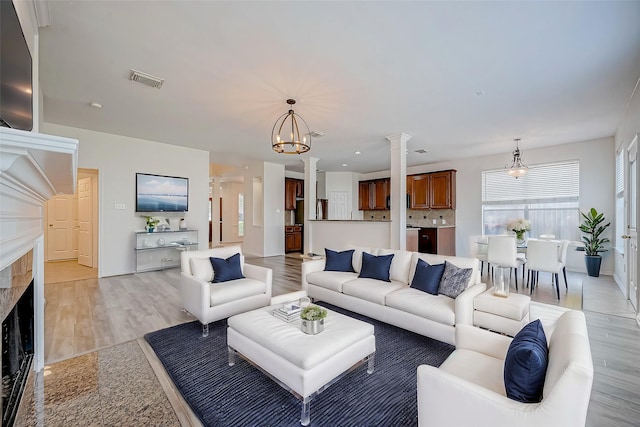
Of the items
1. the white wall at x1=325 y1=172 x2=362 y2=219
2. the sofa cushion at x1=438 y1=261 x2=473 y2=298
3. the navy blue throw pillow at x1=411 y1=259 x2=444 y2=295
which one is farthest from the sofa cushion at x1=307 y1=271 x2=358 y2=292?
the white wall at x1=325 y1=172 x2=362 y2=219

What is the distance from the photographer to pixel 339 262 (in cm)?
412

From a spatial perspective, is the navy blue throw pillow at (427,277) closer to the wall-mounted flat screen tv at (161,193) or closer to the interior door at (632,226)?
the interior door at (632,226)

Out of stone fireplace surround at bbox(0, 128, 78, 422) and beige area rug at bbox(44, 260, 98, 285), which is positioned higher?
stone fireplace surround at bbox(0, 128, 78, 422)

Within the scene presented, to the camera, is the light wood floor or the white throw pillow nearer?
the light wood floor

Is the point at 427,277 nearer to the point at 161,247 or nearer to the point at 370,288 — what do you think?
the point at 370,288

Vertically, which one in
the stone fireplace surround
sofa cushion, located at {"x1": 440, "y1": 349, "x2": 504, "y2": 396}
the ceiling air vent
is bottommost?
sofa cushion, located at {"x1": 440, "y1": 349, "x2": 504, "y2": 396}

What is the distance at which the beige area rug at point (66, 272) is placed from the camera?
547 cm

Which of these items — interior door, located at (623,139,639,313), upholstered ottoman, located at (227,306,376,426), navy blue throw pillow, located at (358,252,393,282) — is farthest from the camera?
interior door, located at (623,139,639,313)

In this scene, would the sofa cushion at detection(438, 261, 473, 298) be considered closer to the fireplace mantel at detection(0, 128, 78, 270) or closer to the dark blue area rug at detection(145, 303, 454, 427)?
the dark blue area rug at detection(145, 303, 454, 427)

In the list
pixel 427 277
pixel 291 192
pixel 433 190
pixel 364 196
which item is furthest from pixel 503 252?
pixel 291 192

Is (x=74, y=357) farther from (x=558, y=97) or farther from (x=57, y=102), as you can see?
(x=558, y=97)

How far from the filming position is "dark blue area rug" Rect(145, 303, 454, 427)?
180cm

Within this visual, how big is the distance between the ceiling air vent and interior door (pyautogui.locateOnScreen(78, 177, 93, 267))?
15.5 feet

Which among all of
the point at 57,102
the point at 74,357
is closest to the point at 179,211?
the point at 57,102
